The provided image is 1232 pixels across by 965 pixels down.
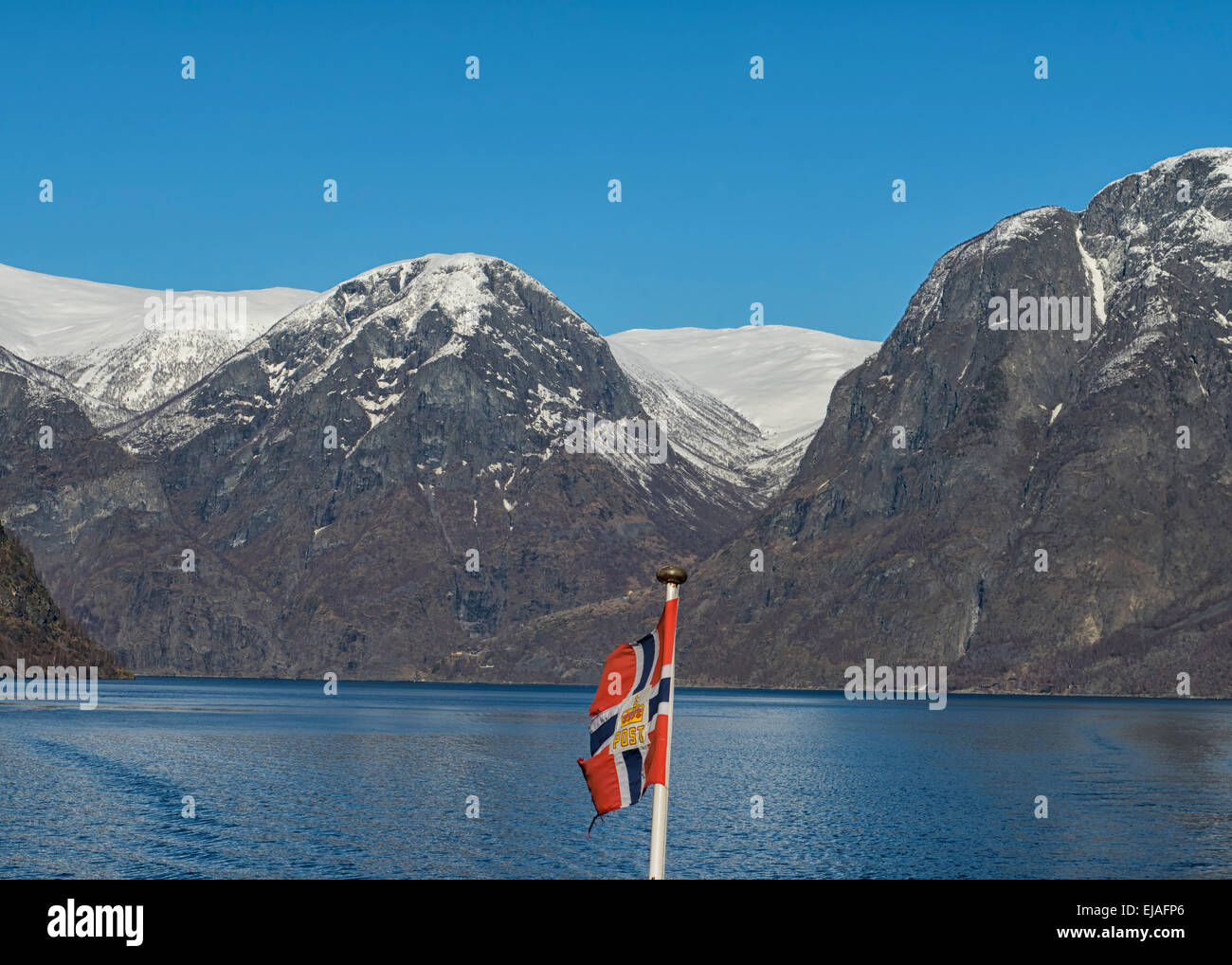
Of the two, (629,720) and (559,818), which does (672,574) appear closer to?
(629,720)

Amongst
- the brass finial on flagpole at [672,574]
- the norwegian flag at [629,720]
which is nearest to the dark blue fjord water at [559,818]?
the norwegian flag at [629,720]

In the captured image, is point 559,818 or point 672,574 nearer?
point 672,574

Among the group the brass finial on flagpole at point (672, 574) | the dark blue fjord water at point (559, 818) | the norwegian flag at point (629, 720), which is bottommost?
the dark blue fjord water at point (559, 818)

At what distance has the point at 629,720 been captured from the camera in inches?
1142

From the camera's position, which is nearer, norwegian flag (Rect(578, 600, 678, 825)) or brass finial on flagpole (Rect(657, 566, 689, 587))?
brass finial on flagpole (Rect(657, 566, 689, 587))

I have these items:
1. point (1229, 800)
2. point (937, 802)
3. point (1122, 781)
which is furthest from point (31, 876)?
point (1122, 781)

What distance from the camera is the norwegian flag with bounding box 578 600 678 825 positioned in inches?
1115

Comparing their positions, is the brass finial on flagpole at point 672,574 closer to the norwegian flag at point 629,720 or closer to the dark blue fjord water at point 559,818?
the norwegian flag at point 629,720

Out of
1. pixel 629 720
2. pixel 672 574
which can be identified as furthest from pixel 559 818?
pixel 672 574

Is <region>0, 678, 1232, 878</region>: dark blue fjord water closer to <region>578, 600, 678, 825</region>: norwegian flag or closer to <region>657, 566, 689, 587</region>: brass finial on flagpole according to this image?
<region>578, 600, 678, 825</region>: norwegian flag

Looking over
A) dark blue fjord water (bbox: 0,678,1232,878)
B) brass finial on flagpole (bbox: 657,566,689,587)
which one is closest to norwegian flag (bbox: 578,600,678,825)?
brass finial on flagpole (bbox: 657,566,689,587)

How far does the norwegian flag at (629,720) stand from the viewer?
2831cm

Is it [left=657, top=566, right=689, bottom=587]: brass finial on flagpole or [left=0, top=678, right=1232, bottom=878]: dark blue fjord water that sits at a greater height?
[left=657, top=566, right=689, bottom=587]: brass finial on flagpole

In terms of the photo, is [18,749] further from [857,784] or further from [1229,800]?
[1229,800]
